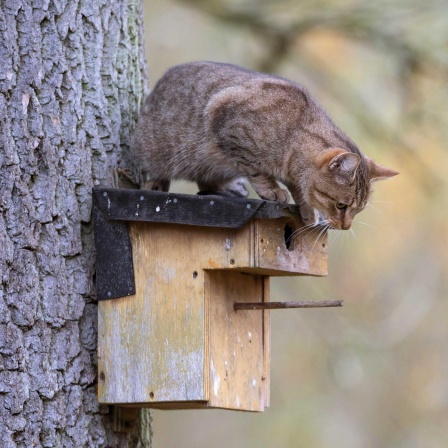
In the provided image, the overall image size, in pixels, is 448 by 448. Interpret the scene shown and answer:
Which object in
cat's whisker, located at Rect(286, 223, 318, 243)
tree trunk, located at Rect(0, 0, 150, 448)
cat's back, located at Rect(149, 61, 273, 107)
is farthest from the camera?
cat's back, located at Rect(149, 61, 273, 107)

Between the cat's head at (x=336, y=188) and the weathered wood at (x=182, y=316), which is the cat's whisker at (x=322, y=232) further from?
the weathered wood at (x=182, y=316)

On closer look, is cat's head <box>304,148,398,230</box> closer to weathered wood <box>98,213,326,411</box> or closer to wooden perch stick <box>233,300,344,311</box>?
weathered wood <box>98,213,326,411</box>

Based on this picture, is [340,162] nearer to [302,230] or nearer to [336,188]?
[336,188]

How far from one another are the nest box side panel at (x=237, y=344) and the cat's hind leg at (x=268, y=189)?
1.19ft

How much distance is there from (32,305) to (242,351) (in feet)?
2.99

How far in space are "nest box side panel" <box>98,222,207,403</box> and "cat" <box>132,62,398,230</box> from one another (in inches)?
23.5

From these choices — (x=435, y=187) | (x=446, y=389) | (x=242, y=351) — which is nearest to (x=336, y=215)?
(x=242, y=351)

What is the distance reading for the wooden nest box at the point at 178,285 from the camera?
3.56 m

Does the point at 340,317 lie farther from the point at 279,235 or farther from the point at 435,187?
the point at 279,235

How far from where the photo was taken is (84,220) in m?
3.79

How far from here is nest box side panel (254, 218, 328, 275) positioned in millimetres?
3578

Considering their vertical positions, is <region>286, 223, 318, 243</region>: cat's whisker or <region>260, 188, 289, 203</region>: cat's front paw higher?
<region>260, 188, 289, 203</region>: cat's front paw

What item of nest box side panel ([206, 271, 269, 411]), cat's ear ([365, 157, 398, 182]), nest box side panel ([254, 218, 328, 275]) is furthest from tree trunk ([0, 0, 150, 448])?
cat's ear ([365, 157, 398, 182])

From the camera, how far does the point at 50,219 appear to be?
366 cm
